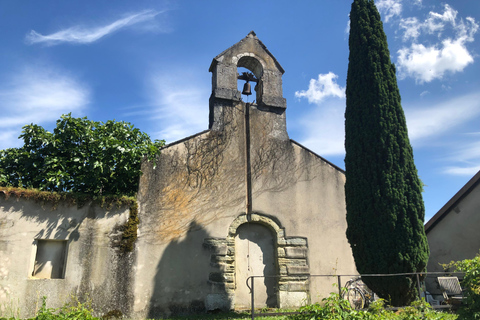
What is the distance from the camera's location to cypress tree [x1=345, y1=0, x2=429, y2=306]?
745cm

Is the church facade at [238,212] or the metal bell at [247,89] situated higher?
the metal bell at [247,89]

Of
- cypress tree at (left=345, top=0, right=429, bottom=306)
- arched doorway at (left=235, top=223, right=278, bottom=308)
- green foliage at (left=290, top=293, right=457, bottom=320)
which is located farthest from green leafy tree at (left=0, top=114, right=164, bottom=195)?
green foliage at (left=290, top=293, right=457, bottom=320)

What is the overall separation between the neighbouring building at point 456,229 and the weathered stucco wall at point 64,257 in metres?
8.85

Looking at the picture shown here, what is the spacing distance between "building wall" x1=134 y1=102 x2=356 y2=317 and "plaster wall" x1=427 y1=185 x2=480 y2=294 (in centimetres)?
329

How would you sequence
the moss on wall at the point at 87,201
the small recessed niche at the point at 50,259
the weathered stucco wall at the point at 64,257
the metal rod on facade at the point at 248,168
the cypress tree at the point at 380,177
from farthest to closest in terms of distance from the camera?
the metal rod on facade at the point at 248,168, the moss on wall at the point at 87,201, the small recessed niche at the point at 50,259, the weathered stucco wall at the point at 64,257, the cypress tree at the point at 380,177

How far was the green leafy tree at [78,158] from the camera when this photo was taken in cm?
877

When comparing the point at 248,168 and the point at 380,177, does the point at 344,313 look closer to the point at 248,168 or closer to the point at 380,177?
the point at 380,177

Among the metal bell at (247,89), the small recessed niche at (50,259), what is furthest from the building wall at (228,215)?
the small recessed niche at (50,259)

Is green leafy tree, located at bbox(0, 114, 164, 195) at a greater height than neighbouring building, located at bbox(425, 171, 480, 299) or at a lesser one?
greater

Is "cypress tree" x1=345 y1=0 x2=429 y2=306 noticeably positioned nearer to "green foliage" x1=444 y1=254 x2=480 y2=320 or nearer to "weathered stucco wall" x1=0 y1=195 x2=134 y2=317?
"green foliage" x1=444 y1=254 x2=480 y2=320

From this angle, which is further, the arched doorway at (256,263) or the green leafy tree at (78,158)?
the arched doorway at (256,263)

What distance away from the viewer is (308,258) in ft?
31.5

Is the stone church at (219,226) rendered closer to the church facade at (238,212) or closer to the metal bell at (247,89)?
the church facade at (238,212)

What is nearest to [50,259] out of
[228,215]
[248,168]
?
[228,215]
